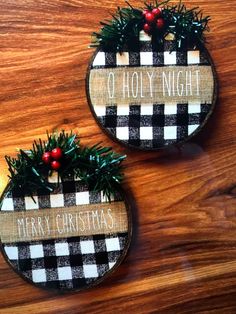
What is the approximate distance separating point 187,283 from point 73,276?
29 centimetres

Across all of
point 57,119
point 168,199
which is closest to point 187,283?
point 168,199

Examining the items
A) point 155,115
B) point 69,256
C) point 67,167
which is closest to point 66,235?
point 69,256

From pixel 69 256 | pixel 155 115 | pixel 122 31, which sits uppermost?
pixel 122 31

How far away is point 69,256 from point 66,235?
0.17 feet

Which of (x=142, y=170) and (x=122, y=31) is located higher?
(x=122, y=31)

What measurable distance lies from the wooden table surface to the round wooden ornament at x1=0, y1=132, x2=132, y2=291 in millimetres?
39

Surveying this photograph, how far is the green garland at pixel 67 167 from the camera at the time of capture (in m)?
1.12

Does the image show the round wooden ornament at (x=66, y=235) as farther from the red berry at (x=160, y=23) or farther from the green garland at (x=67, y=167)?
the red berry at (x=160, y=23)

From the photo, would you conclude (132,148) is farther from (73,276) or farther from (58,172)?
(73,276)

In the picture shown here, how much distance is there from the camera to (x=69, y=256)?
1157 millimetres

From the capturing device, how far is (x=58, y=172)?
1133mm

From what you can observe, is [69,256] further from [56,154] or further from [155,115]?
[155,115]

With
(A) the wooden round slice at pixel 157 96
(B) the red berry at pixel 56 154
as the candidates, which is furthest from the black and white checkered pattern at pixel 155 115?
(B) the red berry at pixel 56 154

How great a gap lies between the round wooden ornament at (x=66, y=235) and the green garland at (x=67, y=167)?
2 cm
